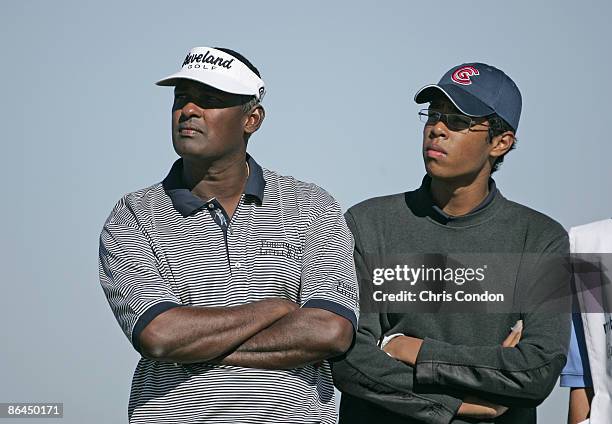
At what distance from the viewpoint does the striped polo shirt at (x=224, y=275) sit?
6504mm

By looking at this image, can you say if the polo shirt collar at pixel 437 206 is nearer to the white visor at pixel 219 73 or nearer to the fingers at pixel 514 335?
the fingers at pixel 514 335

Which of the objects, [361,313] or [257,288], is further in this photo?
[361,313]

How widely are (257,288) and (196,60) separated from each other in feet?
4.66

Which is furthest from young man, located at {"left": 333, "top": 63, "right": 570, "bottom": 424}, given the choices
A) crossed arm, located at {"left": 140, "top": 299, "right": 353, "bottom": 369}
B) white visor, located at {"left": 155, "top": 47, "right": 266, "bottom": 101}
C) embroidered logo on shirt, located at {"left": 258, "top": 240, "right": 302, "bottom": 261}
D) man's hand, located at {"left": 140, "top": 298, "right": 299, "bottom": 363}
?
white visor, located at {"left": 155, "top": 47, "right": 266, "bottom": 101}

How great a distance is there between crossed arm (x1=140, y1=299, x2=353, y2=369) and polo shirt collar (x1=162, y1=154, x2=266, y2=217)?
667mm

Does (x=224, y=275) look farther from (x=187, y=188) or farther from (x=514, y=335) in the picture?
(x=514, y=335)

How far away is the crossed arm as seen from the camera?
6.43 m

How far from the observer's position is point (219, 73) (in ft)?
23.5

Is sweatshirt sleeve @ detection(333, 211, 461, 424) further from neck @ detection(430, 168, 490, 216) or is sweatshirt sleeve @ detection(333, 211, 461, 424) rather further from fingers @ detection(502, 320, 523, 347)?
neck @ detection(430, 168, 490, 216)

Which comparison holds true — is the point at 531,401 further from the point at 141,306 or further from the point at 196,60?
the point at 196,60

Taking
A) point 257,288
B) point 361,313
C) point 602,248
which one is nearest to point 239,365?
point 257,288

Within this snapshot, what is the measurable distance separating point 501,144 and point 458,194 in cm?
44

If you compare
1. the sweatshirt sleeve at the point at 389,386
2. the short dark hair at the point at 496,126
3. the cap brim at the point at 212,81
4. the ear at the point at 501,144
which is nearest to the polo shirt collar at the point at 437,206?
the ear at the point at 501,144

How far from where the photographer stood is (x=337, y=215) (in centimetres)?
711
